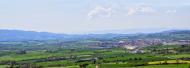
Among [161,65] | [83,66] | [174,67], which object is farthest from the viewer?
[83,66]

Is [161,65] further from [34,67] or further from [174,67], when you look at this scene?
[34,67]

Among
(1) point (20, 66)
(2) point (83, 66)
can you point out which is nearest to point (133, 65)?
(2) point (83, 66)

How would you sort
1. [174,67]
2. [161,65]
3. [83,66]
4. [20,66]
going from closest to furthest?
[174,67]
[161,65]
[83,66]
[20,66]

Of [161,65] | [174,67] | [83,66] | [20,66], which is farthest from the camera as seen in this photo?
[20,66]

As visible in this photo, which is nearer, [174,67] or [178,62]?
[174,67]

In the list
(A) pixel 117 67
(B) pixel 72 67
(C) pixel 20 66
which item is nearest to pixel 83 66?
(B) pixel 72 67

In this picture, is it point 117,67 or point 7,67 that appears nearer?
point 117,67

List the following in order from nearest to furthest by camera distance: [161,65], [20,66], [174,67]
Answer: [174,67], [161,65], [20,66]

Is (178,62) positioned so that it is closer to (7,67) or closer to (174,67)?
(174,67)
